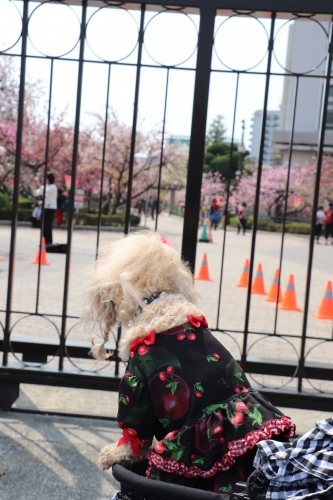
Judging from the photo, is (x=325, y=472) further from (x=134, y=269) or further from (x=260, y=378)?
(x=260, y=378)

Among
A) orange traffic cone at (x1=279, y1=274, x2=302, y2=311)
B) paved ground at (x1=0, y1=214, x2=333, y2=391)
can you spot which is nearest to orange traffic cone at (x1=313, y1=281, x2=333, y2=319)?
paved ground at (x1=0, y1=214, x2=333, y2=391)

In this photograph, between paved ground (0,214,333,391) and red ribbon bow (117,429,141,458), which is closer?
red ribbon bow (117,429,141,458)

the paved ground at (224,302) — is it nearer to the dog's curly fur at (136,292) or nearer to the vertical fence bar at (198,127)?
the dog's curly fur at (136,292)

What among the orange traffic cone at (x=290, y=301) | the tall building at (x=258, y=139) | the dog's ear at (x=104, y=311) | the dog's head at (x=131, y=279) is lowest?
the orange traffic cone at (x=290, y=301)

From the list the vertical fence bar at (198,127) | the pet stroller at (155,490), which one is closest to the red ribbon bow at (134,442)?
the pet stroller at (155,490)

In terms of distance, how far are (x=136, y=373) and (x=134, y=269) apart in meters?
0.36

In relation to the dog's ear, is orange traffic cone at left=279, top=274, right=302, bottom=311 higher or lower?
lower

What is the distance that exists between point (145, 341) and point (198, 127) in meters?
1.77

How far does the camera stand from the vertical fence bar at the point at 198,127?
3.25m

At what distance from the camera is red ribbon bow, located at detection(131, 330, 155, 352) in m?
1.87

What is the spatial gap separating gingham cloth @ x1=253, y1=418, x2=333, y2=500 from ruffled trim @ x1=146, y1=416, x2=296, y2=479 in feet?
0.69

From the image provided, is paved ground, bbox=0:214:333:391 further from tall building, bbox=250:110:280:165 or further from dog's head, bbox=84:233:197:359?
tall building, bbox=250:110:280:165

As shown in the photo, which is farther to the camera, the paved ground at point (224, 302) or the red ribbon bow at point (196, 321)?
the paved ground at point (224, 302)

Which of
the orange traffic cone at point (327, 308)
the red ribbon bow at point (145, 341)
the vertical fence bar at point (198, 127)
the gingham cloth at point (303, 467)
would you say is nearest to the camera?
the gingham cloth at point (303, 467)
